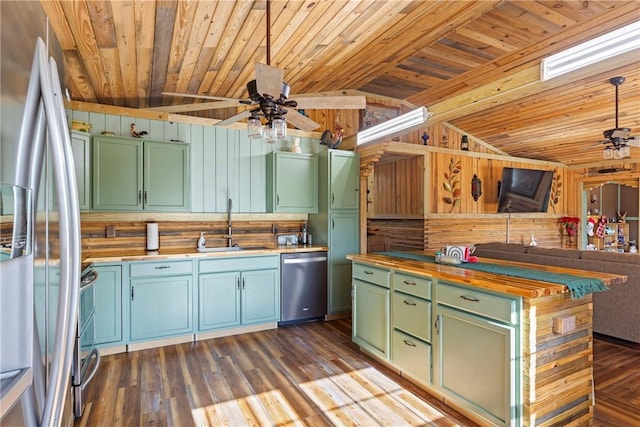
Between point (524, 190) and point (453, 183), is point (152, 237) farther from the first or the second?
point (524, 190)

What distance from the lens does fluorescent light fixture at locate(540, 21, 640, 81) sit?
194 cm

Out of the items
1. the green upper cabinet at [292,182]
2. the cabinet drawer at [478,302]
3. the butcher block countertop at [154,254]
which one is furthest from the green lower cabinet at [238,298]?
A: the cabinet drawer at [478,302]

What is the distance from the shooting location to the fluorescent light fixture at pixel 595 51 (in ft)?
6.37

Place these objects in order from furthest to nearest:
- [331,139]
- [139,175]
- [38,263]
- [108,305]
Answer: [331,139], [139,175], [108,305], [38,263]

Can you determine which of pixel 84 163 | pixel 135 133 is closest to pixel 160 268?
pixel 84 163

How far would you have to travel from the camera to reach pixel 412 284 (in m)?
2.79

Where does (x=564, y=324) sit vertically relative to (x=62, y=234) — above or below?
below

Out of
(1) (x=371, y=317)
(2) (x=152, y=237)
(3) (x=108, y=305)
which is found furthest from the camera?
(2) (x=152, y=237)

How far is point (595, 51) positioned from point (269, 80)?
6.26 feet

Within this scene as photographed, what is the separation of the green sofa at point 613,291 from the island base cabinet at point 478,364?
1.06 m

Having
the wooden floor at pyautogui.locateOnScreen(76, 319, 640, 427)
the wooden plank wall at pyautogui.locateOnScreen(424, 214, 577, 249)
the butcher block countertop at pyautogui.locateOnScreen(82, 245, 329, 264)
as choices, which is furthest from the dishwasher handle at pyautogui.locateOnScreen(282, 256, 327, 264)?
the wooden plank wall at pyautogui.locateOnScreen(424, 214, 577, 249)

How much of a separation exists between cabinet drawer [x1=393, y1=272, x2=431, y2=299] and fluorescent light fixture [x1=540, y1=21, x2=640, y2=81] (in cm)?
165

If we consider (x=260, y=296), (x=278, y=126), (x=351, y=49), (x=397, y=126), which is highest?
(x=351, y=49)

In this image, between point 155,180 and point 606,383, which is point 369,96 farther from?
point 606,383
